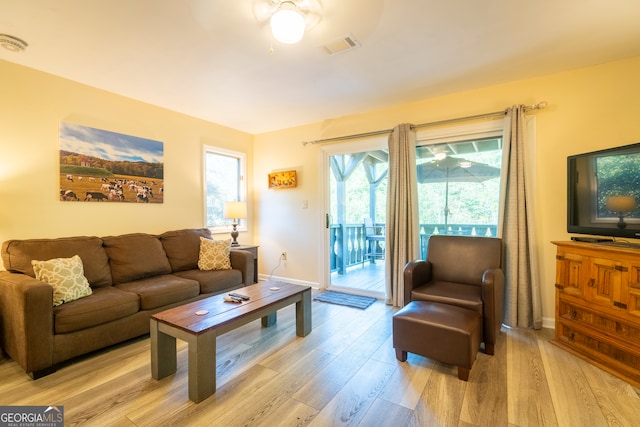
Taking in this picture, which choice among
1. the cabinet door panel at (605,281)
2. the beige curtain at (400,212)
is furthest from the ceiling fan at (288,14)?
the cabinet door panel at (605,281)

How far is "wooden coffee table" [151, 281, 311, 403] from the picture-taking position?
168cm

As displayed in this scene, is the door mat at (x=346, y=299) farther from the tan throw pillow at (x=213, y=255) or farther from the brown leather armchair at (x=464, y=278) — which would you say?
the tan throw pillow at (x=213, y=255)

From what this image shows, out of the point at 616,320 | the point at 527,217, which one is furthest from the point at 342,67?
the point at 616,320

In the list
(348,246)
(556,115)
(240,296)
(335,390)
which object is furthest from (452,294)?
(348,246)

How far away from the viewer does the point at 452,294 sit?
2361 mm

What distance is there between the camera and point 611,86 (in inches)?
98.0

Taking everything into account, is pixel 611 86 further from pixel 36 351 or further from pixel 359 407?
pixel 36 351

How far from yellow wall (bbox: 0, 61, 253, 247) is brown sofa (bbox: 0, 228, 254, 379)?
25cm

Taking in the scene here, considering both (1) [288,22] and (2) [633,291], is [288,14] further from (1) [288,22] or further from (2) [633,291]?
(2) [633,291]

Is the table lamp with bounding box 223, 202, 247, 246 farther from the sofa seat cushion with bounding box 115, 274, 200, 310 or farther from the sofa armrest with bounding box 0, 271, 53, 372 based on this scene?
the sofa armrest with bounding box 0, 271, 53, 372

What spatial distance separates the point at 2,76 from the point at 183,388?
2.96 meters

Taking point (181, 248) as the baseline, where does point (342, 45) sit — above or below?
above

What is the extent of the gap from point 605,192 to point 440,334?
1757mm
